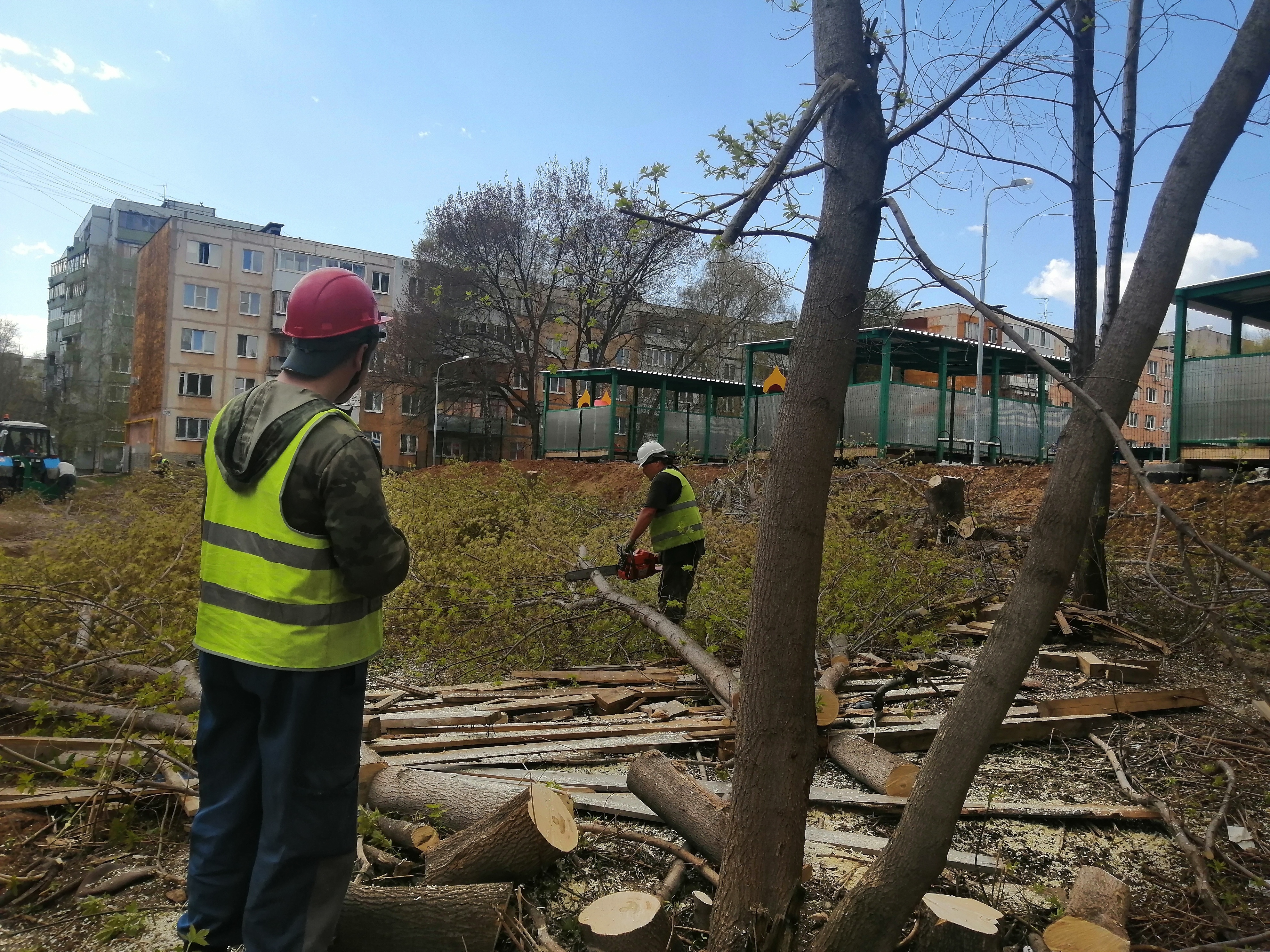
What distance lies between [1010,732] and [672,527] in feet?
9.64

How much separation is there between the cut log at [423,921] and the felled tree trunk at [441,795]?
509 millimetres

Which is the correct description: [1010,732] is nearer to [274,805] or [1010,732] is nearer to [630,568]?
[630,568]

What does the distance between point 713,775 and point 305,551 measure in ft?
7.88

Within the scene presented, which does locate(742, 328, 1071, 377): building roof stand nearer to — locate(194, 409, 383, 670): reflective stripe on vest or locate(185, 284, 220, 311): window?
locate(194, 409, 383, 670): reflective stripe on vest

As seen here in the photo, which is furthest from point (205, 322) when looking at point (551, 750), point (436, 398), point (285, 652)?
point (285, 652)

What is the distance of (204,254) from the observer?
50.4 metres

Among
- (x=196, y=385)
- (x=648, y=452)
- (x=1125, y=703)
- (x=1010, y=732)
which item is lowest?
(x=1010, y=732)

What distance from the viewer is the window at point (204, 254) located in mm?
49969

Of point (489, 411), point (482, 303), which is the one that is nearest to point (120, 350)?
point (489, 411)

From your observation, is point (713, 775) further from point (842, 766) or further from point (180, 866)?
point (180, 866)

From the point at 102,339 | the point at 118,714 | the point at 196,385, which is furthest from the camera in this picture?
the point at 102,339

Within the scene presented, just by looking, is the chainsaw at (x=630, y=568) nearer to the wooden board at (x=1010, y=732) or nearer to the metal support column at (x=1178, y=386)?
the wooden board at (x=1010, y=732)

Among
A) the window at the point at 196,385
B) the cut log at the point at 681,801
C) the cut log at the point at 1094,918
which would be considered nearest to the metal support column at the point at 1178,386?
the cut log at the point at 1094,918

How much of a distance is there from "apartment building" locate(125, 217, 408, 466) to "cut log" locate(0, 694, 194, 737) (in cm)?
4474
